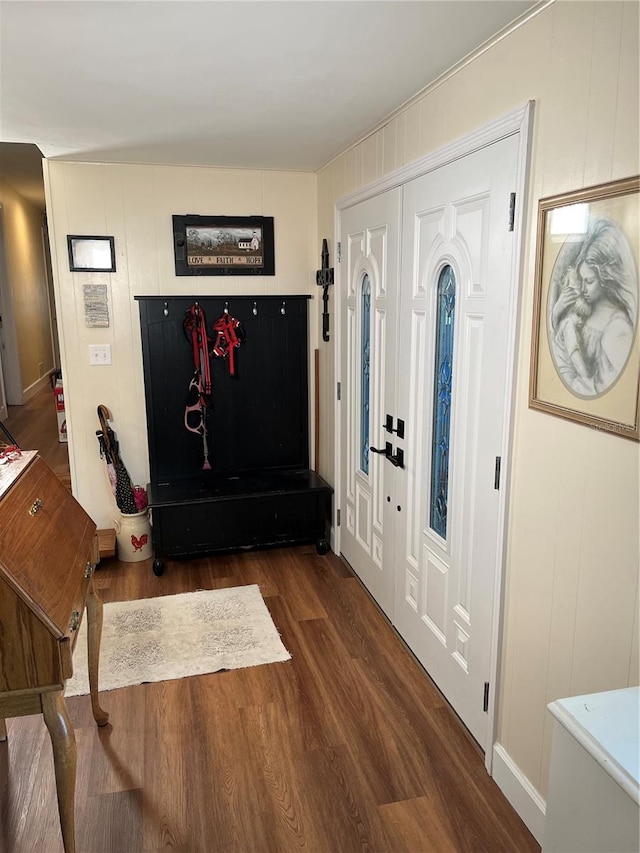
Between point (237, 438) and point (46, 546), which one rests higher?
point (46, 546)

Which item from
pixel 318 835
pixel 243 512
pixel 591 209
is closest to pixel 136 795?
pixel 318 835

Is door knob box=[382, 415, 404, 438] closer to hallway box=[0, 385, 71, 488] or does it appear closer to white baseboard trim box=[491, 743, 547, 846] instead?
white baseboard trim box=[491, 743, 547, 846]

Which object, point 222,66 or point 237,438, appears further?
point 237,438

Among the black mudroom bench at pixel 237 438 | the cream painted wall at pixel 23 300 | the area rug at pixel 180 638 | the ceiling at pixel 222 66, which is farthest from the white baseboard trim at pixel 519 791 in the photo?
the cream painted wall at pixel 23 300

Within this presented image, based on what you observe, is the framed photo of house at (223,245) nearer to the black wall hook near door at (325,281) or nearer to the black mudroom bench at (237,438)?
the black mudroom bench at (237,438)

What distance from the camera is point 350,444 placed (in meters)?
3.69

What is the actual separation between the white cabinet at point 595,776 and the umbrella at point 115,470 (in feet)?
10.2

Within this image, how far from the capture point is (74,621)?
1874 millimetres

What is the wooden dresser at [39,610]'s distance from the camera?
5.19 ft

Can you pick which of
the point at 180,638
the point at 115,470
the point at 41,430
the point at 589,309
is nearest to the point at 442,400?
the point at 589,309

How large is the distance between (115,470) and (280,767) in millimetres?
2188

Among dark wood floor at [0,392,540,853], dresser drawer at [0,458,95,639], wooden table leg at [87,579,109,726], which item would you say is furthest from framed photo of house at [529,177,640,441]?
wooden table leg at [87,579,109,726]

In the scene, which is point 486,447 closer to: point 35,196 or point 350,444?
point 350,444

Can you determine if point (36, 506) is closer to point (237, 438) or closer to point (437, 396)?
point (437, 396)
